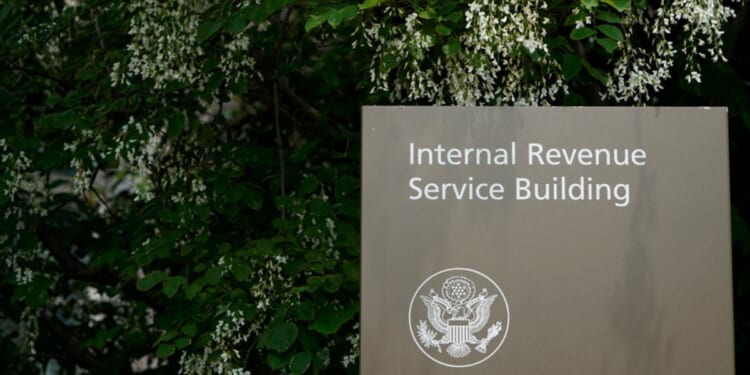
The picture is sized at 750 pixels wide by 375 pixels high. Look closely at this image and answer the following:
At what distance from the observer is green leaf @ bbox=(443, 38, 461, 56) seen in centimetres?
341

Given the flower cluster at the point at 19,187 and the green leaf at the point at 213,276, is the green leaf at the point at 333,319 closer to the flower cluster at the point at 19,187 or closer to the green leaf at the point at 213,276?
the green leaf at the point at 213,276

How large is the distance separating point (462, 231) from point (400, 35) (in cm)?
113

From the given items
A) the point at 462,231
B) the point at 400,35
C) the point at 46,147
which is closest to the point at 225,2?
the point at 400,35

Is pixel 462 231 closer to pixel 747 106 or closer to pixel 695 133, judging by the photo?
pixel 695 133

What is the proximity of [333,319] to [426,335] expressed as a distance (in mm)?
1066

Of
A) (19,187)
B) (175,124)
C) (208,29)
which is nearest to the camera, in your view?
(208,29)

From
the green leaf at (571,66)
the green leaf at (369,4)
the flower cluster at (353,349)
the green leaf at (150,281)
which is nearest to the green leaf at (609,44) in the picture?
the green leaf at (571,66)

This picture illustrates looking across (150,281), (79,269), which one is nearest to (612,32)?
(150,281)

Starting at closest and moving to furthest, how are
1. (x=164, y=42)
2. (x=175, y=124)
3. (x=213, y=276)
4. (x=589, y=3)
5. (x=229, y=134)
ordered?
(x=589, y=3) → (x=213, y=276) → (x=164, y=42) → (x=175, y=124) → (x=229, y=134)

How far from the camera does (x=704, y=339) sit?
2781 millimetres

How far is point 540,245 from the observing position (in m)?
2.76

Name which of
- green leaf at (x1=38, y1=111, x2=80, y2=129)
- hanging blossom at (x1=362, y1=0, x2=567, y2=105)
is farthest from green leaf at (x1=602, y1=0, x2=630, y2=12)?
green leaf at (x1=38, y1=111, x2=80, y2=129)

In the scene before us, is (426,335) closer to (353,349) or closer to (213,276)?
(353,349)

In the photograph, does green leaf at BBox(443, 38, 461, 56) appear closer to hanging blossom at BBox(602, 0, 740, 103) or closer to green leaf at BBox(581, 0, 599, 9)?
green leaf at BBox(581, 0, 599, 9)
